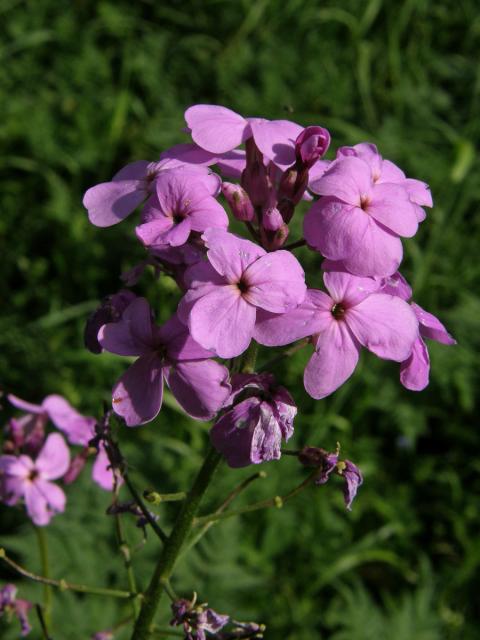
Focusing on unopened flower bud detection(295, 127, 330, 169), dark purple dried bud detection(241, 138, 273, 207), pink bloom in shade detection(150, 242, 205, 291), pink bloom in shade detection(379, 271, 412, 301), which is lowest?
pink bloom in shade detection(150, 242, 205, 291)

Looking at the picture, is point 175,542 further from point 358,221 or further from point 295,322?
point 358,221

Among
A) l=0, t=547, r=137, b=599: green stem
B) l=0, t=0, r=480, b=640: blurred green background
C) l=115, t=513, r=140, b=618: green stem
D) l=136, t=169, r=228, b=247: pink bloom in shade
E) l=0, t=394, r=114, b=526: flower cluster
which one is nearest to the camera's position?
l=136, t=169, r=228, b=247: pink bloom in shade

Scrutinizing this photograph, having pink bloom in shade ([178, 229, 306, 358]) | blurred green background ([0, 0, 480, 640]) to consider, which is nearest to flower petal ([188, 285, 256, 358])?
pink bloom in shade ([178, 229, 306, 358])

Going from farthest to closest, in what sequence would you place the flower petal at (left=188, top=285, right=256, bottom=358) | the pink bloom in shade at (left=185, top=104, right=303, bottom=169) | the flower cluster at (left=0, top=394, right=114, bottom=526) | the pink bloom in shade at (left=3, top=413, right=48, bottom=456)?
the pink bloom in shade at (left=3, top=413, right=48, bottom=456) < the flower cluster at (left=0, top=394, right=114, bottom=526) < the pink bloom in shade at (left=185, top=104, right=303, bottom=169) < the flower petal at (left=188, top=285, right=256, bottom=358)

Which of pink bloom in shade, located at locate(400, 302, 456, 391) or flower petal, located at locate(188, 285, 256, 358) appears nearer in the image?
flower petal, located at locate(188, 285, 256, 358)

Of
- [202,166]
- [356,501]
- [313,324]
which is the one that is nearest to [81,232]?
[356,501]

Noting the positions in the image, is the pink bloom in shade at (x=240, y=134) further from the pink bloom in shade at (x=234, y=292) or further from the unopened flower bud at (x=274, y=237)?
the pink bloom in shade at (x=234, y=292)

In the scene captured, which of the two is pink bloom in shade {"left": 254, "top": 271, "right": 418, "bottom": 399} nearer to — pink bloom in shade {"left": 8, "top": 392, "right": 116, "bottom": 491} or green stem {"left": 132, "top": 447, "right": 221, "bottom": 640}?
green stem {"left": 132, "top": 447, "right": 221, "bottom": 640}

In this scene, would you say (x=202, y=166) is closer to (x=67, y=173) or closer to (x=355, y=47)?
(x=67, y=173)
